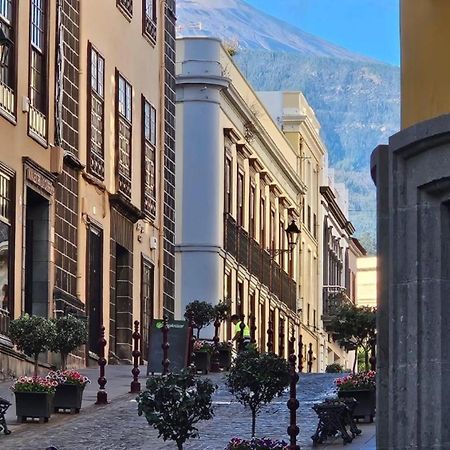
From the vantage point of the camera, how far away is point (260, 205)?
63031 millimetres

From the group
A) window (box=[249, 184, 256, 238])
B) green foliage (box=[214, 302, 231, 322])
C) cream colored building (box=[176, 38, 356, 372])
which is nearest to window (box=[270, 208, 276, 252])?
cream colored building (box=[176, 38, 356, 372])

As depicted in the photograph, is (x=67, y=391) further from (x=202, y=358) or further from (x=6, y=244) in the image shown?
(x=202, y=358)

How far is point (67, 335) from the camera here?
2919 cm

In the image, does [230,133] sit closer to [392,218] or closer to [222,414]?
[222,414]

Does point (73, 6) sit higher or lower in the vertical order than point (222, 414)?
higher

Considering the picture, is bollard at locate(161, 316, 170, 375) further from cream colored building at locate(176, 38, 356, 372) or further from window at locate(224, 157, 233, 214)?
window at locate(224, 157, 233, 214)

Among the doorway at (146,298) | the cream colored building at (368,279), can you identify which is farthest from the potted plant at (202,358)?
the doorway at (146,298)

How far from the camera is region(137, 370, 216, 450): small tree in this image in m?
21.6

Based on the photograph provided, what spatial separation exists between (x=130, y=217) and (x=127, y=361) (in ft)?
10.7

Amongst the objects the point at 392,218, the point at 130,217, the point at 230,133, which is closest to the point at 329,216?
the point at 230,133

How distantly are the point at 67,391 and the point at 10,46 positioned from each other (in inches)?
369

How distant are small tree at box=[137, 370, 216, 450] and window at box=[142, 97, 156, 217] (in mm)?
23780

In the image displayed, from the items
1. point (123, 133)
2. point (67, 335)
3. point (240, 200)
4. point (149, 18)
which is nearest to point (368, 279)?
point (123, 133)

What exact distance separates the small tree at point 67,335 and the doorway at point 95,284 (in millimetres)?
10800
